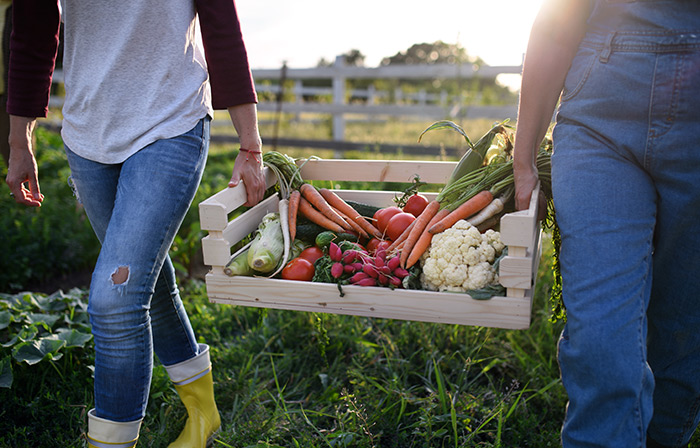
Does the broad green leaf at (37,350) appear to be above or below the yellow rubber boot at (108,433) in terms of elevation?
below

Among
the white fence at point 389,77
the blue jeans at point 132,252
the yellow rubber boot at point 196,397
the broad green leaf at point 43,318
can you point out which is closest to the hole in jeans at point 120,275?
the blue jeans at point 132,252

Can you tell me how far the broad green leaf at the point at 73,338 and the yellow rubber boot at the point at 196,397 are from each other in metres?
0.70

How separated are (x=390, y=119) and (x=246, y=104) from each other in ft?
62.2

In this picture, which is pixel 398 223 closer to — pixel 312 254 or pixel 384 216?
pixel 384 216

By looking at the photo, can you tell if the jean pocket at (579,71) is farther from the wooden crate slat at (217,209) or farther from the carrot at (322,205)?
the wooden crate slat at (217,209)

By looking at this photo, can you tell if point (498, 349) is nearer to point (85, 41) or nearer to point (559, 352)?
point (559, 352)

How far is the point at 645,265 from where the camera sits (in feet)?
4.38

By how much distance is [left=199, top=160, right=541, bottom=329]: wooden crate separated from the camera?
1.63 meters

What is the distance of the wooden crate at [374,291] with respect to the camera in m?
1.63

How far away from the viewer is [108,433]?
162 centimetres

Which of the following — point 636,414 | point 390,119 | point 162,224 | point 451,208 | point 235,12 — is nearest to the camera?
point 636,414

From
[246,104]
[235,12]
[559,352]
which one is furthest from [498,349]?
[235,12]

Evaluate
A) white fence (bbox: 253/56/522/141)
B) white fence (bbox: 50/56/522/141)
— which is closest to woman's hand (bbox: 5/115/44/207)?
white fence (bbox: 253/56/522/141)

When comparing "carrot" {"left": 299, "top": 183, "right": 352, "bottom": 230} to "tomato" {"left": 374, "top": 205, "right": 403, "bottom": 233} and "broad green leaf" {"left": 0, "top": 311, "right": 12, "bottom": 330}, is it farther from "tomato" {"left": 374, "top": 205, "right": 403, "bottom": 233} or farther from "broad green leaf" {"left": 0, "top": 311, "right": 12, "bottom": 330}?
"broad green leaf" {"left": 0, "top": 311, "right": 12, "bottom": 330}
